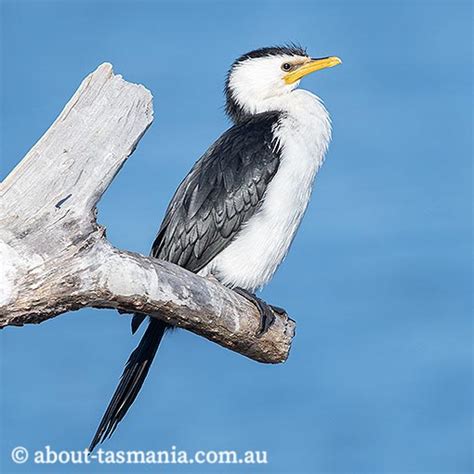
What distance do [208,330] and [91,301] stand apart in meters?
0.56

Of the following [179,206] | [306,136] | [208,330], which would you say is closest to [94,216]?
[208,330]

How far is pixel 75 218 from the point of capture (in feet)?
11.3

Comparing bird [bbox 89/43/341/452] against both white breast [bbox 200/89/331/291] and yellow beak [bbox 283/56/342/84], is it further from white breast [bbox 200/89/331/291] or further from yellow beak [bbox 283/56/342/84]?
yellow beak [bbox 283/56/342/84]

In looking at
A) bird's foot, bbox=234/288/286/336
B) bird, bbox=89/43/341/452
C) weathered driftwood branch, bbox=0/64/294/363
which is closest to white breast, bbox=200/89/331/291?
bird, bbox=89/43/341/452

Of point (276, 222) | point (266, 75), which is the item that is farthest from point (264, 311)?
point (266, 75)

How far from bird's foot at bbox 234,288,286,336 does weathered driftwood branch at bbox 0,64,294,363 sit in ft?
2.14

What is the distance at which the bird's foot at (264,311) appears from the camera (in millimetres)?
4230

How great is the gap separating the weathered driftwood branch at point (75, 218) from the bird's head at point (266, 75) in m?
1.68

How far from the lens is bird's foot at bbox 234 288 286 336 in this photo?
4230mm

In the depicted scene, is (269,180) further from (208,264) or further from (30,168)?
(30,168)

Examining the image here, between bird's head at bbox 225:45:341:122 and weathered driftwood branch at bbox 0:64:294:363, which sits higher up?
bird's head at bbox 225:45:341:122

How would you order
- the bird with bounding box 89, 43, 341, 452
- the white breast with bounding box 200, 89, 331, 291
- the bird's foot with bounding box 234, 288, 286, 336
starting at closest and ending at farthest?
the bird's foot with bounding box 234, 288, 286, 336, the bird with bounding box 89, 43, 341, 452, the white breast with bounding box 200, 89, 331, 291

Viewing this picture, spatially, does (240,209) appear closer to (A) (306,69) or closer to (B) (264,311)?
(B) (264,311)

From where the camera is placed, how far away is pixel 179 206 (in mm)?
4594
